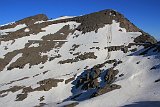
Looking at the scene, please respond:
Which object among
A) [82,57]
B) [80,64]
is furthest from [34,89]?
[82,57]

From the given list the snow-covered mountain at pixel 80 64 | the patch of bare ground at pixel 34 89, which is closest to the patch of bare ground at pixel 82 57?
the snow-covered mountain at pixel 80 64

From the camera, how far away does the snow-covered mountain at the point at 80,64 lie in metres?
53.8

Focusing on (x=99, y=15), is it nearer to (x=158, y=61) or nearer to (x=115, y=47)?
(x=115, y=47)

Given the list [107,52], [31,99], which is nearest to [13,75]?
[31,99]

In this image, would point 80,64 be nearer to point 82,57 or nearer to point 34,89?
point 82,57

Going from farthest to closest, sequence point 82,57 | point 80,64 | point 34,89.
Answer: point 82,57
point 80,64
point 34,89

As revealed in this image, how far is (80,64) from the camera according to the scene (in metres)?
83.8

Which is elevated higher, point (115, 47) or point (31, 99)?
point (115, 47)

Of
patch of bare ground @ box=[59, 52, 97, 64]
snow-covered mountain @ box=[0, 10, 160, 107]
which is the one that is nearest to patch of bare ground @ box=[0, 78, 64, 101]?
snow-covered mountain @ box=[0, 10, 160, 107]

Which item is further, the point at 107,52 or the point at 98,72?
the point at 107,52

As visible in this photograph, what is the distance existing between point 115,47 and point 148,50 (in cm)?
1752

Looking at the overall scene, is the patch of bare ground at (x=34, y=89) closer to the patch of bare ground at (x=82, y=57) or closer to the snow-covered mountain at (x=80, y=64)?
the snow-covered mountain at (x=80, y=64)

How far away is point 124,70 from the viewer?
65.2 metres

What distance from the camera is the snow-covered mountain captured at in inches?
2116
